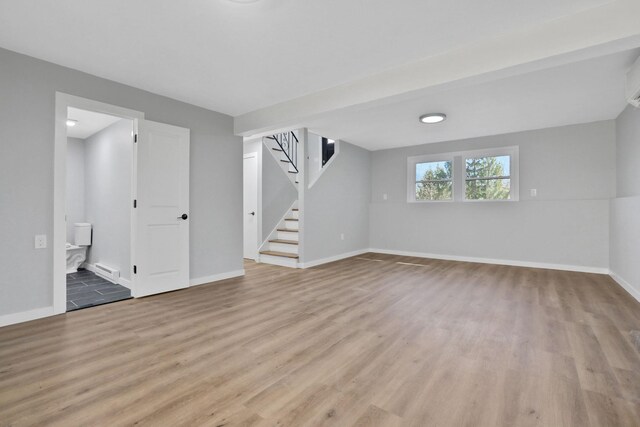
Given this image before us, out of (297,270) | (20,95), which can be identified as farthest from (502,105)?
(20,95)

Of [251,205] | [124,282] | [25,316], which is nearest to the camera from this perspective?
[25,316]

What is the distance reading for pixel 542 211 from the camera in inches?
206

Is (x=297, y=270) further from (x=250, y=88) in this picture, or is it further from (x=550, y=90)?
(x=550, y=90)

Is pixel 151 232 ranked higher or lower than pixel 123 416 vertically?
higher

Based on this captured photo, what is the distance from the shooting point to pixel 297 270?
507cm

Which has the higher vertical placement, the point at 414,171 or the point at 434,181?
the point at 414,171

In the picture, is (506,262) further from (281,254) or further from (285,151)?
(285,151)

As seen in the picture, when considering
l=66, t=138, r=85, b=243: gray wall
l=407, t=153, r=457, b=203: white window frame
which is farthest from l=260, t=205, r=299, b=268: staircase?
l=66, t=138, r=85, b=243: gray wall

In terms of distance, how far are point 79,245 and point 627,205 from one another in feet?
26.7

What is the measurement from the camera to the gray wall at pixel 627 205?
11.4 feet

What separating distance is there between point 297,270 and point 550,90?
14.2 feet

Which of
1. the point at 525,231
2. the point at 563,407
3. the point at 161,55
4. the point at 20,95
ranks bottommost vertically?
the point at 563,407

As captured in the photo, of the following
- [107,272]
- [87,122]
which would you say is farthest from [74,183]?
[107,272]

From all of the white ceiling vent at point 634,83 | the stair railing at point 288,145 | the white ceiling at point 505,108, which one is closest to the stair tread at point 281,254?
the stair railing at point 288,145
